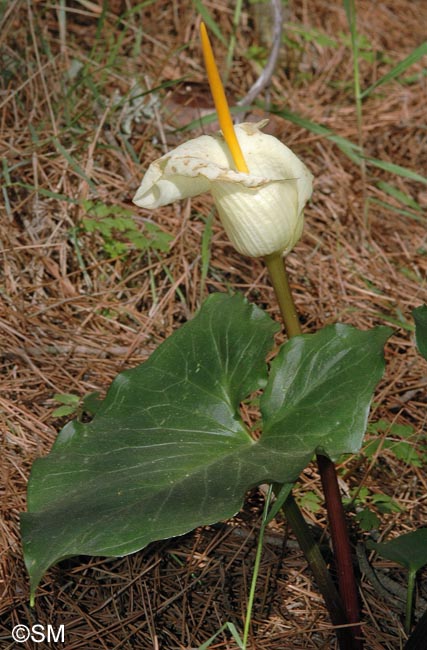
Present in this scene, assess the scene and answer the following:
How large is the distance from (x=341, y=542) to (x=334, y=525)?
0.03 m

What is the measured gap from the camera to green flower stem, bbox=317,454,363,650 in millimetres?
1059

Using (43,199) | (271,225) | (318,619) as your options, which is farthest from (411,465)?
(43,199)

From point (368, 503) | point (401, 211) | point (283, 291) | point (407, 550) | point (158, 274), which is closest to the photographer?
point (407, 550)

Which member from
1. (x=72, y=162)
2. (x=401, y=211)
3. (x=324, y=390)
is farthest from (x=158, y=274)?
(x=324, y=390)

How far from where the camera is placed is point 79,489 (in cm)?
97

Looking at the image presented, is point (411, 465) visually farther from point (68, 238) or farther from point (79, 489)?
point (68, 238)

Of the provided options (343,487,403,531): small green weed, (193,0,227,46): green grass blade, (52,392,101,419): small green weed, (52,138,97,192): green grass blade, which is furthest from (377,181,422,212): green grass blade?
(52,392,101,419): small green weed

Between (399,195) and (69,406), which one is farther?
(399,195)

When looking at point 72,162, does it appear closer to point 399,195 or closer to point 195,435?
point 399,195

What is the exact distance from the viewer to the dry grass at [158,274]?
3.93 ft

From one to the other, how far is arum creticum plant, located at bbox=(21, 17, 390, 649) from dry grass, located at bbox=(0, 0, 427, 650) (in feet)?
0.77

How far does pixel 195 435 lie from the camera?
1.04m

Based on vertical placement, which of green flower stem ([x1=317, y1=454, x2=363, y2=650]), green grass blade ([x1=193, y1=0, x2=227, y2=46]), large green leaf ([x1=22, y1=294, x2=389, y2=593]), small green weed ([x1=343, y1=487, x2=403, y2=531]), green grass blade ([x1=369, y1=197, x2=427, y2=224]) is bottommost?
small green weed ([x1=343, y1=487, x2=403, y2=531])

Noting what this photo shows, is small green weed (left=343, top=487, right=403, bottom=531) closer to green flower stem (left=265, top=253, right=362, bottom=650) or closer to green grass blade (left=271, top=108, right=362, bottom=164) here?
green flower stem (left=265, top=253, right=362, bottom=650)
